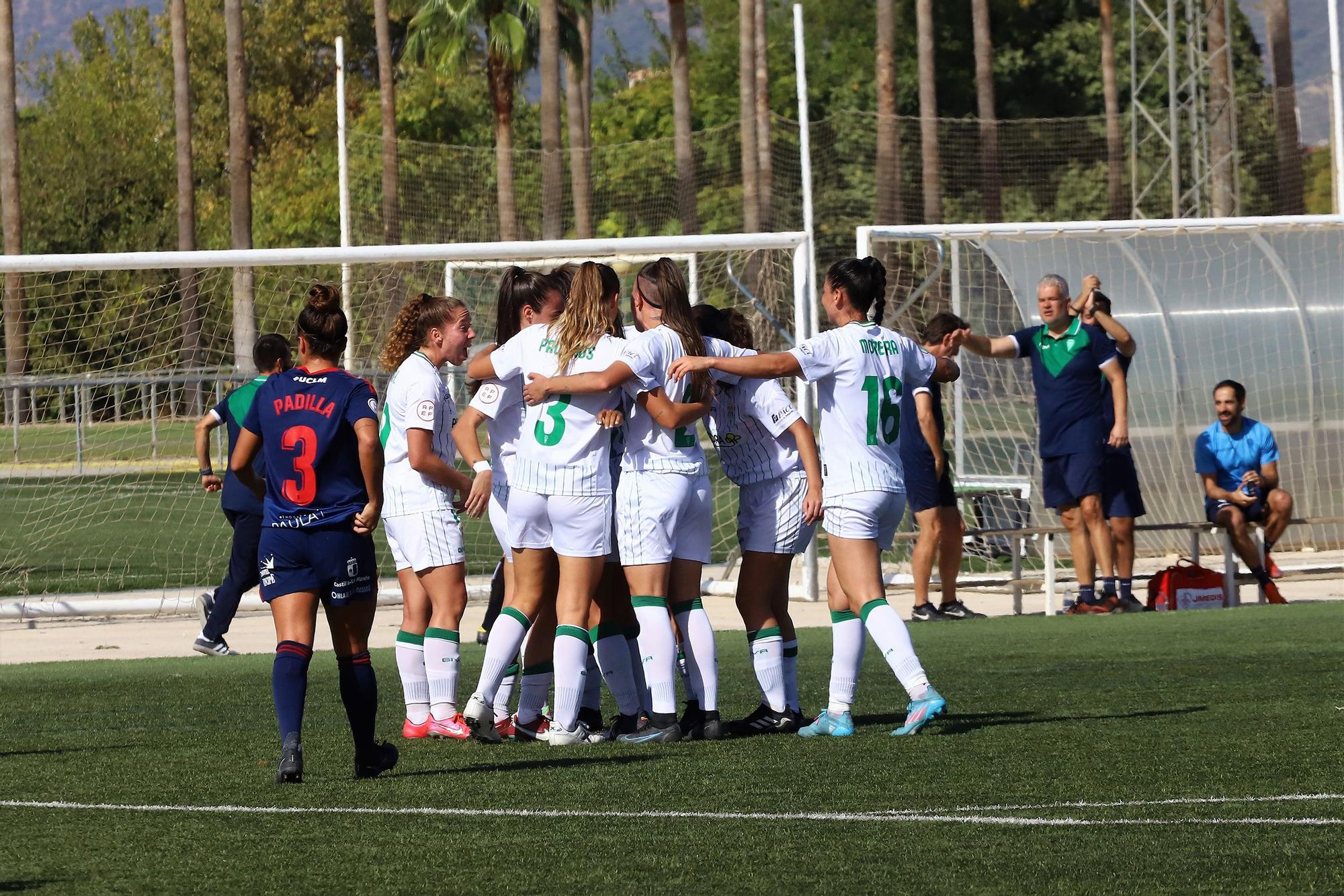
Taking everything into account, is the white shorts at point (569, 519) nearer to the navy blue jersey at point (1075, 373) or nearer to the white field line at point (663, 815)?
the white field line at point (663, 815)

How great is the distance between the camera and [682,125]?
3881 cm

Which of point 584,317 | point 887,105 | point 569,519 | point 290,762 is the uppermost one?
point 887,105

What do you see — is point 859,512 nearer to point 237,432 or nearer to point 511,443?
point 511,443

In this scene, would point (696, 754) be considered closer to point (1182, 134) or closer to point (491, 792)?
point (491, 792)

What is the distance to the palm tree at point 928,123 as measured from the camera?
36.0 meters

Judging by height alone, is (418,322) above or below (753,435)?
above

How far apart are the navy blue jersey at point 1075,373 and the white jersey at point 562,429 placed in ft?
18.6

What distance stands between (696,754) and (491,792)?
0.99 metres

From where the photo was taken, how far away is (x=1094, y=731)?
715 cm

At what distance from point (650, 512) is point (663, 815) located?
1691 mm

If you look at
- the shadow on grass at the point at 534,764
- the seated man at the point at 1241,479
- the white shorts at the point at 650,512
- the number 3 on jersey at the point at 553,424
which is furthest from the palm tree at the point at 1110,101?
the shadow on grass at the point at 534,764

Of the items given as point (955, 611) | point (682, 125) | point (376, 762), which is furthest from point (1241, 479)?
point (682, 125)

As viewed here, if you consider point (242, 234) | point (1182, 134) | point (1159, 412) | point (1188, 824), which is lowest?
point (1188, 824)

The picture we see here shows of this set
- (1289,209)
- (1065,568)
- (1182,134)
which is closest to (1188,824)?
(1065,568)
